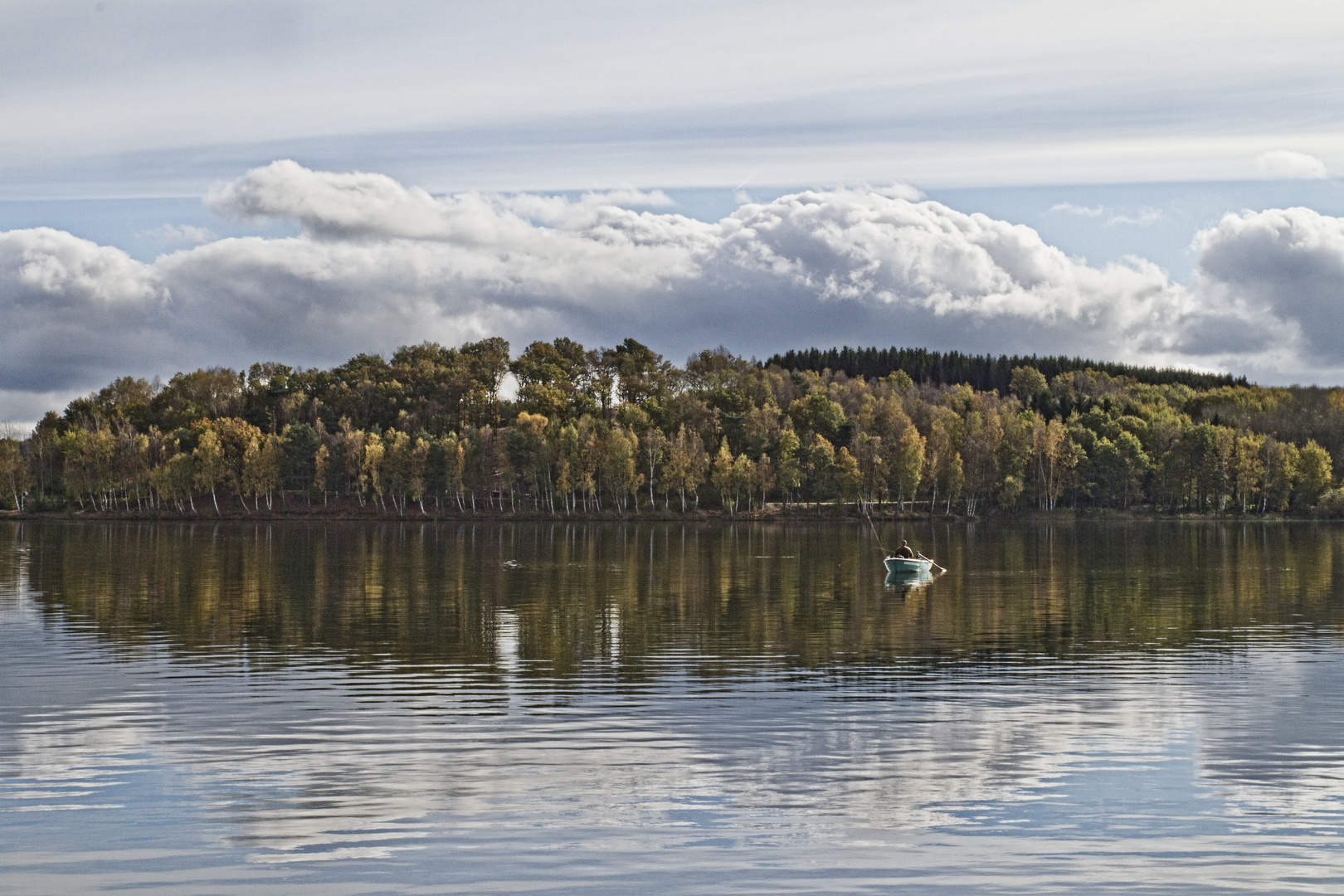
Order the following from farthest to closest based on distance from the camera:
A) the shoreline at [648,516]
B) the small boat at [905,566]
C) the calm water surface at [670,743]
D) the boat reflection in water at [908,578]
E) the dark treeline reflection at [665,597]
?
1. the shoreline at [648,516]
2. the small boat at [905,566]
3. the boat reflection in water at [908,578]
4. the dark treeline reflection at [665,597]
5. the calm water surface at [670,743]

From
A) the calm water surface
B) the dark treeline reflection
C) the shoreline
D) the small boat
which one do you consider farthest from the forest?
the calm water surface

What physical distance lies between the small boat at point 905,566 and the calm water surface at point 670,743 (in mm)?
9423

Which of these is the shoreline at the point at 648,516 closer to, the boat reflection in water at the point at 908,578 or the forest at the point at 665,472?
the forest at the point at 665,472

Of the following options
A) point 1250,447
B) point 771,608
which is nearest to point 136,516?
point 771,608

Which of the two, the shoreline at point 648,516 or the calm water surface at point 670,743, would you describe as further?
the shoreline at point 648,516

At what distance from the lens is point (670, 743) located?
24.2m

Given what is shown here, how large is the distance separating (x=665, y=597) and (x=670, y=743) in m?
34.4

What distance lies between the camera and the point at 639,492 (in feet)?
620

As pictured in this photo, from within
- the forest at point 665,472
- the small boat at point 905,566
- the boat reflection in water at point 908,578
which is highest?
the forest at point 665,472

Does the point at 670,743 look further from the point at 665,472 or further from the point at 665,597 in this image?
the point at 665,472

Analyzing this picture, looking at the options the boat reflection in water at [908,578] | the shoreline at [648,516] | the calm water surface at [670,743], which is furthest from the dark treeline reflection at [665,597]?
the shoreline at [648,516]

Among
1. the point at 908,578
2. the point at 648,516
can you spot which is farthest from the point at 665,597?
the point at 648,516

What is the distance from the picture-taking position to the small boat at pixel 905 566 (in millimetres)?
68562

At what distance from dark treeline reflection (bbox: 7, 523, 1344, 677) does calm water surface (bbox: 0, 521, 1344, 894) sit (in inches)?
15.6
